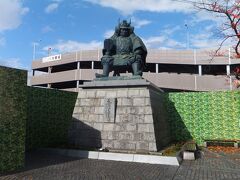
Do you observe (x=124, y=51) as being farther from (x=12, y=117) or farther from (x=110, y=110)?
(x=12, y=117)

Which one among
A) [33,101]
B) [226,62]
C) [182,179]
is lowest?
[182,179]

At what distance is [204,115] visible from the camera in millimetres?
16422

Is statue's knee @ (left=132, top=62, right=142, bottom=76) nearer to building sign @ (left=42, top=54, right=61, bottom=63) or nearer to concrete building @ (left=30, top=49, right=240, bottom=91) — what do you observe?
concrete building @ (left=30, top=49, right=240, bottom=91)

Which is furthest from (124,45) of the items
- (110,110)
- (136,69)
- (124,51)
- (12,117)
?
(12,117)

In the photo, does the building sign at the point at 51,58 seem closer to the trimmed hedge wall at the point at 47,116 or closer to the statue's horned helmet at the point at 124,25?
the trimmed hedge wall at the point at 47,116

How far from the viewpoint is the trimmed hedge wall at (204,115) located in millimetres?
15859

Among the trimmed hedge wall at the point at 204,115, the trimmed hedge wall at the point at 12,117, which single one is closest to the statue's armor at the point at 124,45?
the trimmed hedge wall at the point at 204,115

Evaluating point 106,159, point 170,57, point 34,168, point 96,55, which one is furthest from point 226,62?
point 34,168

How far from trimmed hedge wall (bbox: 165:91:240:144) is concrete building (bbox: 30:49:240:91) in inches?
895

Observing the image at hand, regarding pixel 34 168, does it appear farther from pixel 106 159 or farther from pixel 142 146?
pixel 142 146

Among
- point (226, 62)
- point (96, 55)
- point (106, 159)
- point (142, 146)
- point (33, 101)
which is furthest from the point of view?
point (96, 55)

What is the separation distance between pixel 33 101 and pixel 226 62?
104 feet

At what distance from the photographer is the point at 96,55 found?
42.8m

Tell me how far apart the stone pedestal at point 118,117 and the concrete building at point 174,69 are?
90.8 feet
